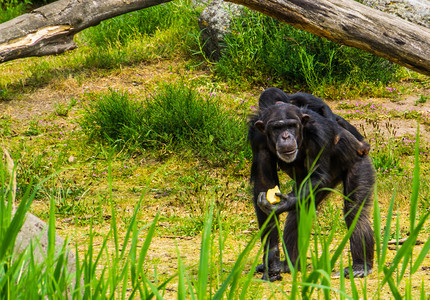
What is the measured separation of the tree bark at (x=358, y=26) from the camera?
199 inches

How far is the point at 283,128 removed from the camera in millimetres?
3861

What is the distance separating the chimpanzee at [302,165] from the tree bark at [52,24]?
449 centimetres

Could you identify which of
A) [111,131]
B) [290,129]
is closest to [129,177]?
[111,131]

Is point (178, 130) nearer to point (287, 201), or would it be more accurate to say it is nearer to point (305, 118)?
point (305, 118)

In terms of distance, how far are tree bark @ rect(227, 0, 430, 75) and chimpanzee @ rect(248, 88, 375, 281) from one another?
1.25 metres

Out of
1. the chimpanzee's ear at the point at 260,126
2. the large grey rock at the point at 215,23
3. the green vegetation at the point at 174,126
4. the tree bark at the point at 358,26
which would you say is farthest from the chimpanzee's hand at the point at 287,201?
the large grey rock at the point at 215,23

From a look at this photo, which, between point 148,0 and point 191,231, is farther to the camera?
point 148,0

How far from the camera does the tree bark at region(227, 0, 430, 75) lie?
5.06 m

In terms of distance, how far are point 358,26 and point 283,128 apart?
174cm

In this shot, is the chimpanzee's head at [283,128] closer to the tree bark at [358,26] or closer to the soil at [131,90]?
the tree bark at [358,26]

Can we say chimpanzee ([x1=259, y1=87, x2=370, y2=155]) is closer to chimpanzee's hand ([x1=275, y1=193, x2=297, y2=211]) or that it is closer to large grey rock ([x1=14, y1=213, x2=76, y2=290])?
chimpanzee's hand ([x1=275, y1=193, x2=297, y2=211])

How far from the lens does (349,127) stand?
4469 mm

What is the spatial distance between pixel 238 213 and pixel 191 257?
4.42 feet

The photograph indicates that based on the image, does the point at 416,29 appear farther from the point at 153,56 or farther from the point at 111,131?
the point at 153,56
